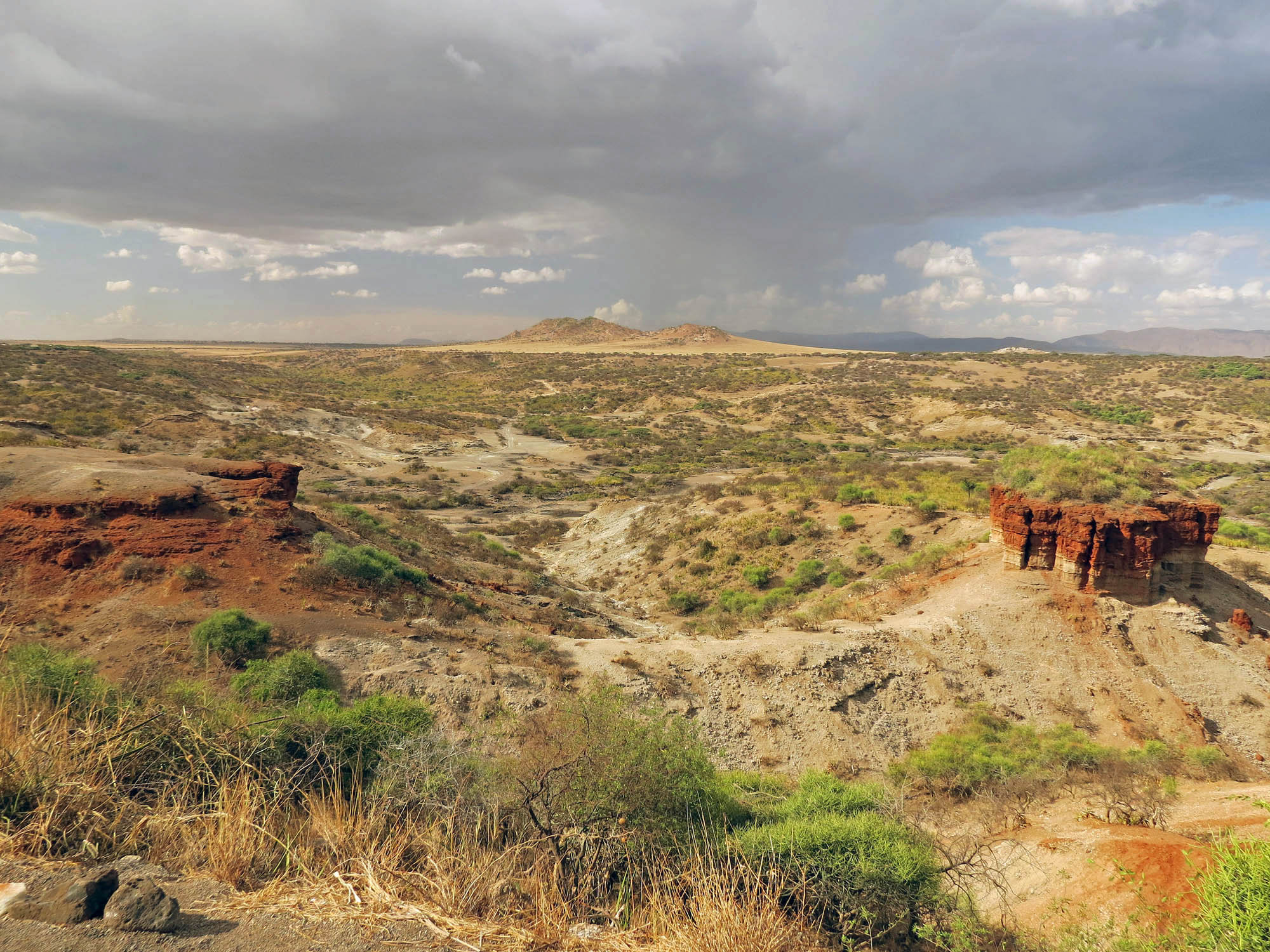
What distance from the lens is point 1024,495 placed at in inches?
672

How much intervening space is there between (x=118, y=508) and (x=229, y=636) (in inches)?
233

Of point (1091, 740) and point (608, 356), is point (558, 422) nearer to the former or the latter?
point (1091, 740)

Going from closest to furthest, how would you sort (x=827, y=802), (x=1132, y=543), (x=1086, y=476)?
(x=827, y=802)
(x=1132, y=543)
(x=1086, y=476)

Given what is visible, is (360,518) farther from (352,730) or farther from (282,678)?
(352,730)

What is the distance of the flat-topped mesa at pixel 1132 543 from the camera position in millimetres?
15258

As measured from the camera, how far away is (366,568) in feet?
50.7

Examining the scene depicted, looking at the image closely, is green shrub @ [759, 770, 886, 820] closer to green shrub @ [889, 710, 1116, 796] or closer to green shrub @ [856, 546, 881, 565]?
green shrub @ [889, 710, 1116, 796]

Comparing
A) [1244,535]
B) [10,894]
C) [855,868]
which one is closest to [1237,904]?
[855,868]

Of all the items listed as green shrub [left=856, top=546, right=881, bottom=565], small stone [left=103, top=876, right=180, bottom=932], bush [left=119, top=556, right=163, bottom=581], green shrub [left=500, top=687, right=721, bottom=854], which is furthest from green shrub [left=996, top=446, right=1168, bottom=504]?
bush [left=119, top=556, right=163, bottom=581]

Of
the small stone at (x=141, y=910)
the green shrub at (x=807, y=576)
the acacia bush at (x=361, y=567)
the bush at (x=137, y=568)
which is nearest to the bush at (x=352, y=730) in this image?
the small stone at (x=141, y=910)

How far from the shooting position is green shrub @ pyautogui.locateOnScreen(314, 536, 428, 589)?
15.0 metres

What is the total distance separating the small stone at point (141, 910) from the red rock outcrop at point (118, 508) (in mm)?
12781

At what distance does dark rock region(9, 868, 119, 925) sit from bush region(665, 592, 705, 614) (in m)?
19.4

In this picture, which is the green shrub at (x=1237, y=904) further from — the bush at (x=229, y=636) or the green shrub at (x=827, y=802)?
the bush at (x=229, y=636)
